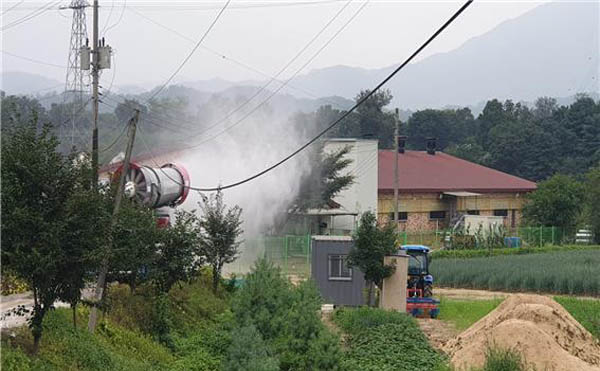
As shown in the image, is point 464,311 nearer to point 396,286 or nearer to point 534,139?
point 396,286

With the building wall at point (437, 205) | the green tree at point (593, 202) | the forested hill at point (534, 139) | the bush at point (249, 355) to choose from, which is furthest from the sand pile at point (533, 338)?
the forested hill at point (534, 139)

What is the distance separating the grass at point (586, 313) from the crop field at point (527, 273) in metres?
6.30

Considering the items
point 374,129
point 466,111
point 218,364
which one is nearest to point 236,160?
point 218,364

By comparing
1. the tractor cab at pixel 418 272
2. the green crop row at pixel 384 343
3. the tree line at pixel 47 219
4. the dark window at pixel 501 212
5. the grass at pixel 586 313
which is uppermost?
the dark window at pixel 501 212

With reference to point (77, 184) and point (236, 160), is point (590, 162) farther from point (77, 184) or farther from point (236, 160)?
point (77, 184)

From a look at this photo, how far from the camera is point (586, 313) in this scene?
2572cm

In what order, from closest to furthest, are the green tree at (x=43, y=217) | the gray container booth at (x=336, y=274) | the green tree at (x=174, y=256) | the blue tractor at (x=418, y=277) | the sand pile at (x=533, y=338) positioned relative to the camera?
1. the green tree at (x=43, y=217)
2. the sand pile at (x=533, y=338)
3. the green tree at (x=174, y=256)
4. the blue tractor at (x=418, y=277)
5. the gray container booth at (x=336, y=274)

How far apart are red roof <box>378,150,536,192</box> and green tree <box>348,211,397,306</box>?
99.2 feet

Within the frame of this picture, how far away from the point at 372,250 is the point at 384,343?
22.6 ft

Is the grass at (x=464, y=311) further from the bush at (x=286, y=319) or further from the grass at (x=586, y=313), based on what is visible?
the bush at (x=286, y=319)

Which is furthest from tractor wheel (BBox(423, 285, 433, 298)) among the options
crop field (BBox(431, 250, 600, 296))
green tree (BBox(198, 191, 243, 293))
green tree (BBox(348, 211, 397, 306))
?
crop field (BBox(431, 250, 600, 296))

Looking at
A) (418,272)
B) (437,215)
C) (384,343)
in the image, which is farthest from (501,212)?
(384,343)

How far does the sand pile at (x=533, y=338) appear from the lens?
1814 cm

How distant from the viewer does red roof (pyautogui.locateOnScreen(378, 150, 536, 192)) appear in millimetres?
60844
